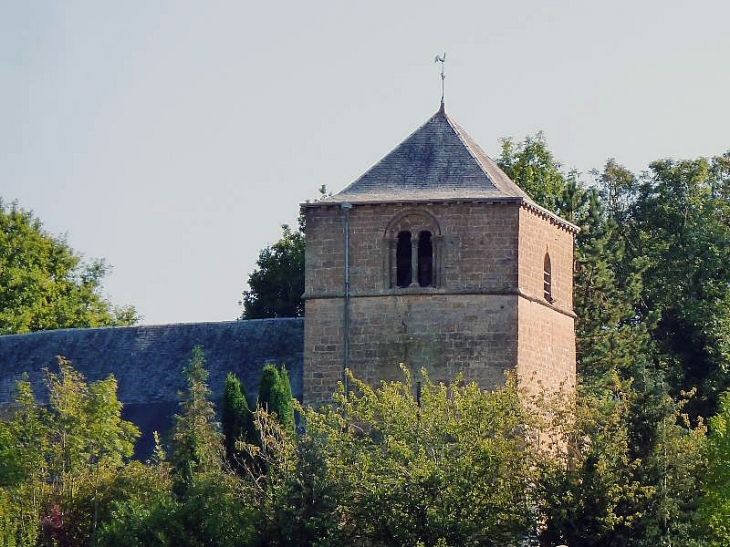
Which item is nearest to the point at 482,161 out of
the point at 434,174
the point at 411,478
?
the point at 434,174

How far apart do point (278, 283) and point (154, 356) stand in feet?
35.2

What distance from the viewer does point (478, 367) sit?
158 ft

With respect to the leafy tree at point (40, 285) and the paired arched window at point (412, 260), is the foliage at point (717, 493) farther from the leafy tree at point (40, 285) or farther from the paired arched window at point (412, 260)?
the leafy tree at point (40, 285)

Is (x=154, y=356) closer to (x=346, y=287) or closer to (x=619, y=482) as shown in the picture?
(x=346, y=287)

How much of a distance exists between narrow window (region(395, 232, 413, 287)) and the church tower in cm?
2

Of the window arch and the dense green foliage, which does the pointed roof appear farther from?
the dense green foliage

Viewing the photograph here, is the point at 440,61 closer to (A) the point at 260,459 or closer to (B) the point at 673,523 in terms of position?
(A) the point at 260,459

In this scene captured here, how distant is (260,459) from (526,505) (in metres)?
6.79

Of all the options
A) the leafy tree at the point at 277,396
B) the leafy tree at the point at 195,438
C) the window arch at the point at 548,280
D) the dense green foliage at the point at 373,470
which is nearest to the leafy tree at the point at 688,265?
the dense green foliage at the point at 373,470

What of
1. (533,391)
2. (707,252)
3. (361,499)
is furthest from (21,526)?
(707,252)

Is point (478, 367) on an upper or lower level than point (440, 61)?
lower

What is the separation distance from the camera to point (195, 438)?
1804 inches

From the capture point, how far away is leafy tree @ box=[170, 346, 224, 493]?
149 ft

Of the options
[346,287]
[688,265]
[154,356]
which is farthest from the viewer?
[688,265]
